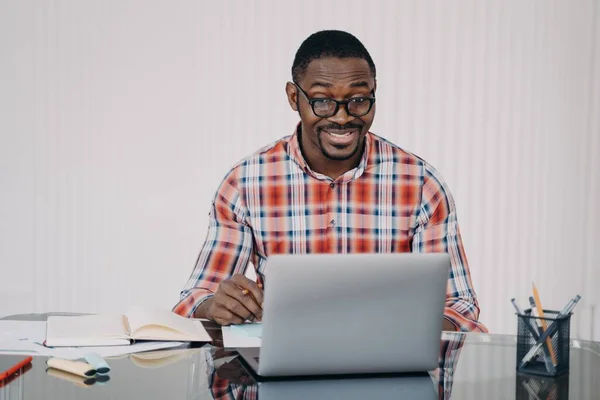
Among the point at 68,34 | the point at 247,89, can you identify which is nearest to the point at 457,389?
the point at 247,89

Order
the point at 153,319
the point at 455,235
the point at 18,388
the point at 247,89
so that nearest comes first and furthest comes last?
1. the point at 18,388
2. the point at 153,319
3. the point at 455,235
4. the point at 247,89

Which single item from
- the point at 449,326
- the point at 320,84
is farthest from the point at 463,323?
the point at 320,84

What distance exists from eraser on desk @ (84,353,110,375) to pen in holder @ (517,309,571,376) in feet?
2.33

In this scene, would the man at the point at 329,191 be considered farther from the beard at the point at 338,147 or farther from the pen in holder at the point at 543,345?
the pen in holder at the point at 543,345

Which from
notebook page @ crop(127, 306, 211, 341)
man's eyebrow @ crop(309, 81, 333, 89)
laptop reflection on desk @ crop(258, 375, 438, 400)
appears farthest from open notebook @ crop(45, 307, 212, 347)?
man's eyebrow @ crop(309, 81, 333, 89)

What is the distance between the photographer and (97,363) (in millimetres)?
1385

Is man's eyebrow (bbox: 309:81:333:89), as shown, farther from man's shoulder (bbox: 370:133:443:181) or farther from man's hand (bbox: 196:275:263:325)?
man's hand (bbox: 196:275:263:325)

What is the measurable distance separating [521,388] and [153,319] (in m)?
0.73

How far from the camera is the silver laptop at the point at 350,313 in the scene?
1.31 meters

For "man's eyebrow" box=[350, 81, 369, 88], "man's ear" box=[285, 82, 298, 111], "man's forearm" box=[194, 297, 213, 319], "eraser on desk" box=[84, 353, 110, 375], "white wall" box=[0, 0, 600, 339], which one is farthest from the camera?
"white wall" box=[0, 0, 600, 339]

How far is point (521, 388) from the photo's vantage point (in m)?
1.32

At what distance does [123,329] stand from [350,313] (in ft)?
1.79

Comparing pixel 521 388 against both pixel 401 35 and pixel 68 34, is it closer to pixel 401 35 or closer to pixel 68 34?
pixel 401 35

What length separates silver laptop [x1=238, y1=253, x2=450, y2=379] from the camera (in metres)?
1.31
